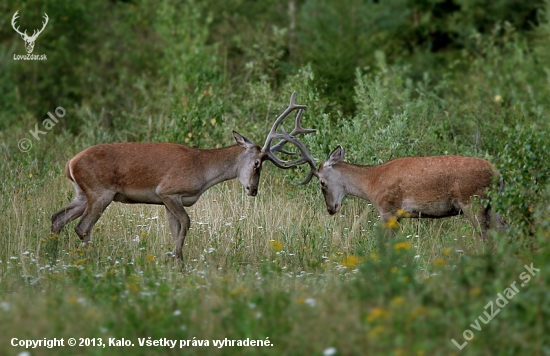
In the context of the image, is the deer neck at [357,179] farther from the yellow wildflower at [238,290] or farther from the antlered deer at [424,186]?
the yellow wildflower at [238,290]

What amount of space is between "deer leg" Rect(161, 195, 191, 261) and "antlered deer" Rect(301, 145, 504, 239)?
2.02 m

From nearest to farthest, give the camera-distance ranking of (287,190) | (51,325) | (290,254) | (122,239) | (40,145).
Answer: (51,325) → (290,254) → (122,239) → (287,190) → (40,145)

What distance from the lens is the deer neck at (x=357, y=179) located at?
36.7ft

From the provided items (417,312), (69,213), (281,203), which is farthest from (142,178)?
(417,312)

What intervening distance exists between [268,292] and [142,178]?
13.5ft

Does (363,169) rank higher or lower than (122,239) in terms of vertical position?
higher

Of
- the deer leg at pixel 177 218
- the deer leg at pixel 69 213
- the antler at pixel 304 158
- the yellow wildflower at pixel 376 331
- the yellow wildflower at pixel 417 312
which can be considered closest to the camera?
the yellow wildflower at pixel 376 331

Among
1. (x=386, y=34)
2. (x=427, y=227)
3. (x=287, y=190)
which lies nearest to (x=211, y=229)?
(x=287, y=190)

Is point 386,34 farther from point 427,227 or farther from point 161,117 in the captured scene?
point 427,227

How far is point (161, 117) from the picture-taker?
15438 millimetres

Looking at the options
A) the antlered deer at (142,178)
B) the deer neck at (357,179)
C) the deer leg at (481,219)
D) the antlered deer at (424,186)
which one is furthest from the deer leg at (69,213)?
the deer leg at (481,219)

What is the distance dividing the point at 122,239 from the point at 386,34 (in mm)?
15128

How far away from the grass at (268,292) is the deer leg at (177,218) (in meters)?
0.16

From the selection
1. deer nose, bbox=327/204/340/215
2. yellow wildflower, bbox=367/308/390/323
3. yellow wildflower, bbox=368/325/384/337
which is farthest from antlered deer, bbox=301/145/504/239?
yellow wildflower, bbox=368/325/384/337
